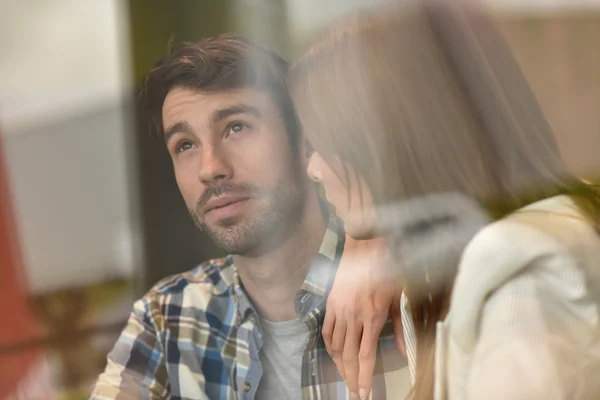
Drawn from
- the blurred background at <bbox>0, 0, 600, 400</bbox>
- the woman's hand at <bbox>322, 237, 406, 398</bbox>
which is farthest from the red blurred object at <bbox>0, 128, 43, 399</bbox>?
the woman's hand at <bbox>322, 237, 406, 398</bbox>

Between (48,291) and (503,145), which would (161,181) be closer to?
(48,291)

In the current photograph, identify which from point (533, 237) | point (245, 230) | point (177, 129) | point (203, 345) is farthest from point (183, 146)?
point (533, 237)

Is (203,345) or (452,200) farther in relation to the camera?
(203,345)

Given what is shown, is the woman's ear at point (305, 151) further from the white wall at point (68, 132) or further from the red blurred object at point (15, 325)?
the red blurred object at point (15, 325)

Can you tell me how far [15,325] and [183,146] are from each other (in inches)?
12.9

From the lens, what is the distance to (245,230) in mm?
702

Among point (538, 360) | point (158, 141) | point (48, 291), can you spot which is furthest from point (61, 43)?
point (538, 360)

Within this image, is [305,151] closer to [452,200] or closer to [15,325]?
[452,200]

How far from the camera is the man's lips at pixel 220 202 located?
70 cm

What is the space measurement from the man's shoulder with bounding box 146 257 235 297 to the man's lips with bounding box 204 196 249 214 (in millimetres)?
65

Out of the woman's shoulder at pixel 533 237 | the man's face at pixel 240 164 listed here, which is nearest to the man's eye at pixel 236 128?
the man's face at pixel 240 164

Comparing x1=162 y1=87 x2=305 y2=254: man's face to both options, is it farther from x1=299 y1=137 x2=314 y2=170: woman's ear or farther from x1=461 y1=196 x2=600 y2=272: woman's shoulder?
x1=461 y1=196 x2=600 y2=272: woman's shoulder

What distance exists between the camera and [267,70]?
0.69m

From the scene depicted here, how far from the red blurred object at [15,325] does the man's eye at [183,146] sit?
249 mm
